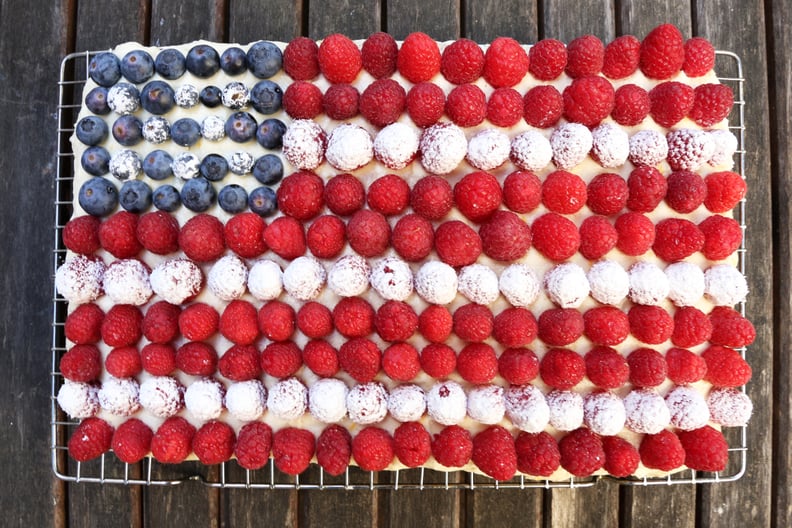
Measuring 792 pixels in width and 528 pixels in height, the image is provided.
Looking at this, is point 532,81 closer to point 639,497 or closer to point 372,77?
point 372,77

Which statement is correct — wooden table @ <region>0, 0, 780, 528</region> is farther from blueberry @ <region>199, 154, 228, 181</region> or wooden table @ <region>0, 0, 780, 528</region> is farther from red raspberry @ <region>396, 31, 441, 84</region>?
blueberry @ <region>199, 154, 228, 181</region>

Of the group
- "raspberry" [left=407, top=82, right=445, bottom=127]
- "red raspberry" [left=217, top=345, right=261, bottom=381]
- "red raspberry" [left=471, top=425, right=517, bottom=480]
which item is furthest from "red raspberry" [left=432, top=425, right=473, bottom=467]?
"raspberry" [left=407, top=82, right=445, bottom=127]

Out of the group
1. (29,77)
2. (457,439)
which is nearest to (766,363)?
(457,439)

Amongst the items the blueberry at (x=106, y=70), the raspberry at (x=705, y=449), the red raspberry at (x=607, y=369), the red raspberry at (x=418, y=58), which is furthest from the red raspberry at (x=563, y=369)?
the blueberry at (x=106, y=70)

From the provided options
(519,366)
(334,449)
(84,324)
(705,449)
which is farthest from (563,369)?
(84,324)

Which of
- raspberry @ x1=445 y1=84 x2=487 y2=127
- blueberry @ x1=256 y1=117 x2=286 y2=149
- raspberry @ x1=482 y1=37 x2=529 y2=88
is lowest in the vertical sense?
blueberry @ x1=256 y1=117 x2=286 y2=149

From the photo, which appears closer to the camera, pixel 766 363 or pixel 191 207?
pixel 191 207

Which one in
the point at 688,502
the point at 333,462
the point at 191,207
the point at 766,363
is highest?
the point at 191,207
